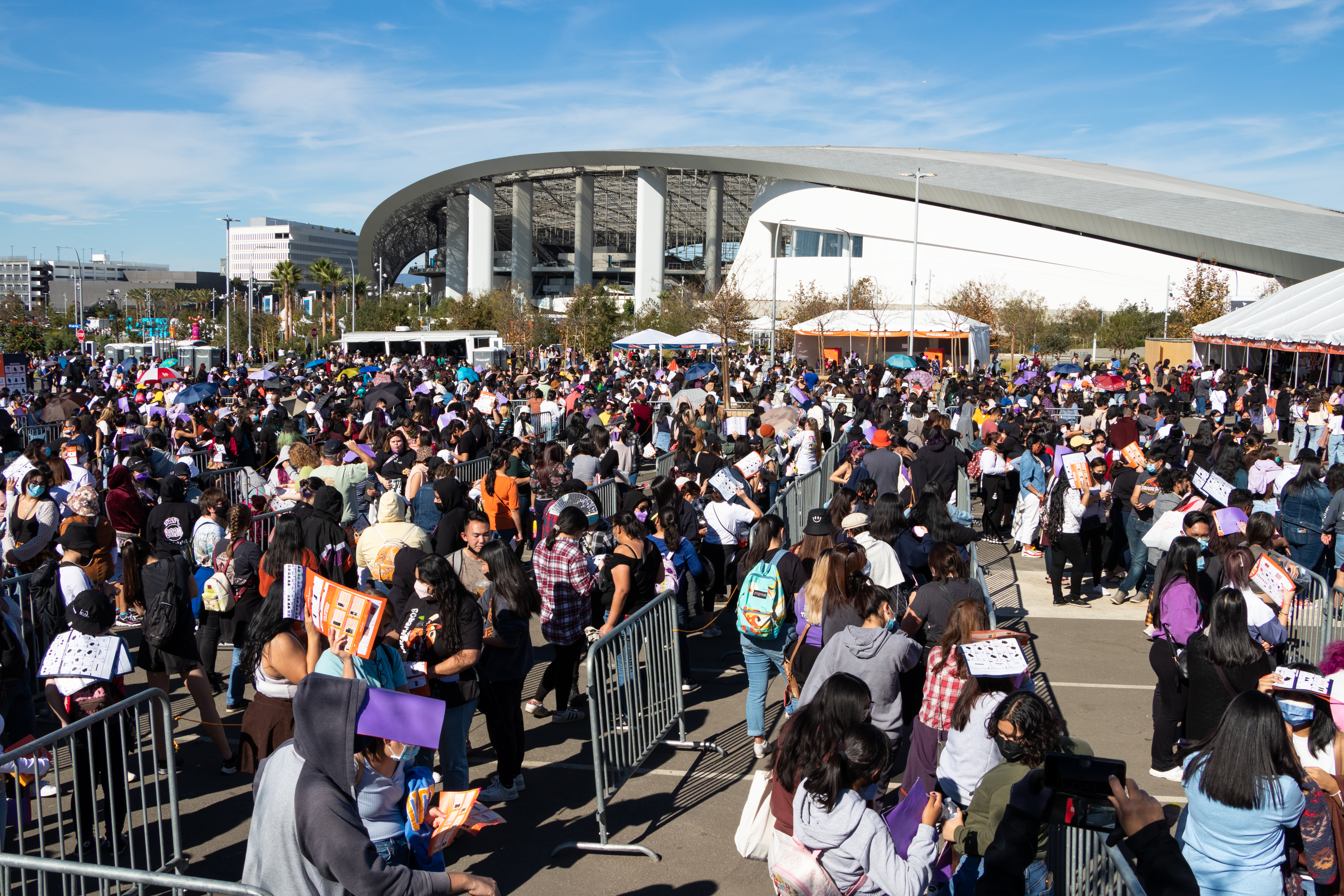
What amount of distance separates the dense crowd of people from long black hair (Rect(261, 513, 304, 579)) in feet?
0.10

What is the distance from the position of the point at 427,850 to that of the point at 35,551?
6.63 metres

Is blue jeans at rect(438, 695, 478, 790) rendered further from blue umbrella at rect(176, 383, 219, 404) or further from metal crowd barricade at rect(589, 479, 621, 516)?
blue umbrella at rect(176, 383, 219, 404)

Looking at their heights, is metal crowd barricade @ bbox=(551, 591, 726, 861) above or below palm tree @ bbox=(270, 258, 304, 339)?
below

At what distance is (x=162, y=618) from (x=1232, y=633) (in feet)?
20.5

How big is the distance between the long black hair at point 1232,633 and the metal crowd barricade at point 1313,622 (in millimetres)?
2659

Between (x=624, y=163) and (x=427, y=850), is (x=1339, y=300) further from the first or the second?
(x=624, y=163)

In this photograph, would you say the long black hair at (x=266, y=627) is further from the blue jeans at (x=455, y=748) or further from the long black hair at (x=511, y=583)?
the long black hair at (x=511, y=583)

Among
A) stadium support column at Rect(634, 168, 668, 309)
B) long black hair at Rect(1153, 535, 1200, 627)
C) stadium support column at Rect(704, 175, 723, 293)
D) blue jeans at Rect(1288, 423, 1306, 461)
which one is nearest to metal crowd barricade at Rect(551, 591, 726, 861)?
long black hair at Rect(1153, 535, 1200, 627)

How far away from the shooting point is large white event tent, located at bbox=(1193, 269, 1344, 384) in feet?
89.5

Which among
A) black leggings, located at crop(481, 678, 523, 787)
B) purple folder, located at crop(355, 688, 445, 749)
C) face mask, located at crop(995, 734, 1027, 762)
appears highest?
purple folder, located at crop(355, 688, 445, 749)

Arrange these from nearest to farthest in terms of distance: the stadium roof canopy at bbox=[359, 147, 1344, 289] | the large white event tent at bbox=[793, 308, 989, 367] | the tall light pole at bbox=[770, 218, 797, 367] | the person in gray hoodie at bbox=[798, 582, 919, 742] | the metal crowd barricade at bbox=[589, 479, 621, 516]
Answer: the person in gray hoodie at bbox=[798, 582, 919, 742] → the metal crowd barricade at bbox=[589, 479, 621, 516] → the large white event tent at bbox=[793, 308, 989, 367] → the stadium roof canopy at bbox=[359, 147, 1344, 289] → the tall light pole at bbox=[770, 218, 797, 367]

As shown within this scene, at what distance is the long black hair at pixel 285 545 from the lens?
6.36 m

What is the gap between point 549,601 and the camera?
652 centimetres

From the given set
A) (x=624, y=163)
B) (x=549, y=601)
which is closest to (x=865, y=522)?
(x=549, y=601)
